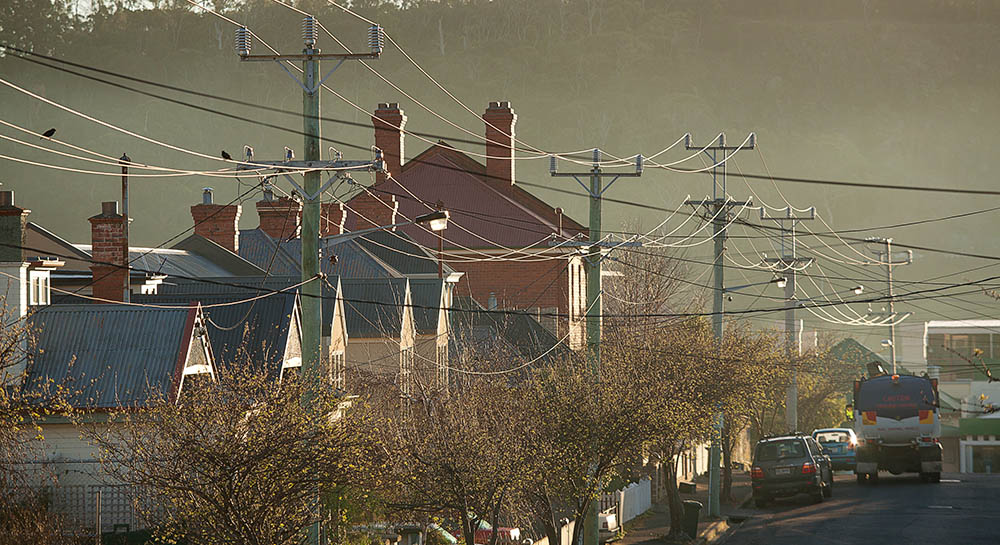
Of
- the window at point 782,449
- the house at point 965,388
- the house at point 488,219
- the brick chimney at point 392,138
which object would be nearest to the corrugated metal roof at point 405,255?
the house at point 488,219

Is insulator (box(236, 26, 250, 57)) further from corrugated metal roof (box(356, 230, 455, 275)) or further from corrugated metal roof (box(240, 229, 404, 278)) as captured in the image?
corrugated metal roof (box(356, 230, 455, 275))

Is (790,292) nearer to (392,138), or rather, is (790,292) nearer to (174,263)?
(392,138)

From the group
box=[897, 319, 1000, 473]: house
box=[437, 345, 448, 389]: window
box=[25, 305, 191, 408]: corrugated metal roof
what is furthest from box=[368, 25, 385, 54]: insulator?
box=[897, 319, 1000, 473]: house

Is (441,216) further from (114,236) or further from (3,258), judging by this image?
(114,236)

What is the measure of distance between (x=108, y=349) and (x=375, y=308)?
43.4 feet

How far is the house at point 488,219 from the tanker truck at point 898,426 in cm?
1465

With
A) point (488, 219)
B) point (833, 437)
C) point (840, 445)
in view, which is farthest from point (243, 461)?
point (488, 219)

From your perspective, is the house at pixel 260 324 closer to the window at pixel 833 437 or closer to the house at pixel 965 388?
the window at pixel 833 437

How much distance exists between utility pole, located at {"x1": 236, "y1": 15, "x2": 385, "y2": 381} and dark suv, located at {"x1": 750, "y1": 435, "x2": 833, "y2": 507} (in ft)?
72.7

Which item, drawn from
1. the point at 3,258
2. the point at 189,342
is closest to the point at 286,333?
the point at 189,342

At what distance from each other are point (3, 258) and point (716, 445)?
20.5 meters

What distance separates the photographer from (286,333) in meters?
30.4

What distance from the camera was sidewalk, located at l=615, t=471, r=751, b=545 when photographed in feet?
109

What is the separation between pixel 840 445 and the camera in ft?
171
